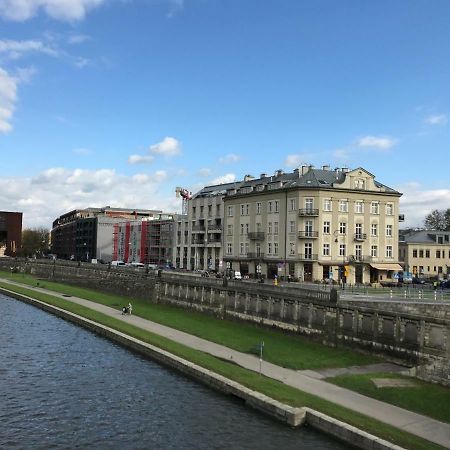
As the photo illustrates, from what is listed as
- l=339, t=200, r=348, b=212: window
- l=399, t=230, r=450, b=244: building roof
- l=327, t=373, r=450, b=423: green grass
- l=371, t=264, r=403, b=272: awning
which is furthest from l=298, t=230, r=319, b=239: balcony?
l=327, t=373, r=450, b=423: green grass

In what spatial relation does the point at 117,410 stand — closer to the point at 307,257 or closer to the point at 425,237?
the point at 307,257

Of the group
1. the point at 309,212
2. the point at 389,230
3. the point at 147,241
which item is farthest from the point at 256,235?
the point at 147,241

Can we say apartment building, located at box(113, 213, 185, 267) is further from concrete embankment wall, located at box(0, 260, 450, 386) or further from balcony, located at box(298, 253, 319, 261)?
concrete embankment wall, located at box(0, 260, 450, 386)

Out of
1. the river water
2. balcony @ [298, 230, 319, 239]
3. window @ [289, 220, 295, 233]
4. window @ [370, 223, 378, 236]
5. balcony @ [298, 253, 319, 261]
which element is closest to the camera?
the river water

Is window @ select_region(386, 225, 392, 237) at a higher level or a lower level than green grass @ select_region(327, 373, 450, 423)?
higher

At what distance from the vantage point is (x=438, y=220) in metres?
155

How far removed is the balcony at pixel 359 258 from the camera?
293ft

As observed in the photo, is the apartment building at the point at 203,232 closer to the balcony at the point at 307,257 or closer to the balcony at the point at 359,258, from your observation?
the balcony at the point at 307,257

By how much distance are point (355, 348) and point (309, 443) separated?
717 inches

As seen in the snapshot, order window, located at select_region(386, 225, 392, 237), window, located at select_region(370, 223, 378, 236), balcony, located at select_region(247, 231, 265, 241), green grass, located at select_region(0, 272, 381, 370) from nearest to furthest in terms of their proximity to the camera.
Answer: green grass, located at select_region(0, 272, 381, 370), window, located at select_region(370, 223, 378, 236), window, located at select_region(386, 225, 392, 237), balcony, located at select_region(247, 231, 265, 241)

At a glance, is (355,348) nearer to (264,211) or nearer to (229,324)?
(229,324)

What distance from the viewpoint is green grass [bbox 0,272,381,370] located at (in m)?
35.5

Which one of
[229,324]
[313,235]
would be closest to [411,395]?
[229,324]

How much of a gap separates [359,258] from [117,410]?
71.0 metres
